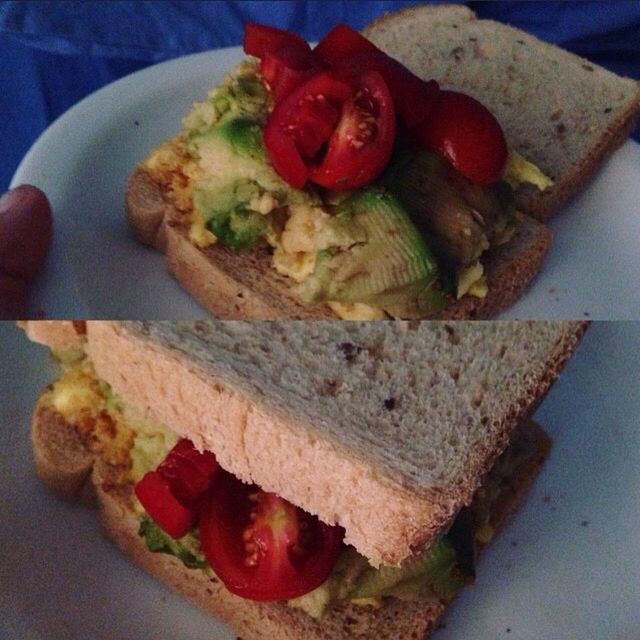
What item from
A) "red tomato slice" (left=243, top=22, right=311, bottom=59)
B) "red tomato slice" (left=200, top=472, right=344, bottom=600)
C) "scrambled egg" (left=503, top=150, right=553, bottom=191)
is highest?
"red tomato slice" (left=243, top=22, right=311, bottom=59)

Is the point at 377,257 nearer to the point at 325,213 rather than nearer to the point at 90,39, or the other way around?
the point at 325,213

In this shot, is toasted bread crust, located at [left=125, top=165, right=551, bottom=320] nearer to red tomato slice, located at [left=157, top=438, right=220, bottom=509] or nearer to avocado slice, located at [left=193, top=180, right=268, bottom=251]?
avocado slice, located at [left=193, top=180, right=268, bottom=251]

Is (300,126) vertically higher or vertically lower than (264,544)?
higher

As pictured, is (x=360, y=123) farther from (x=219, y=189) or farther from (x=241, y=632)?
(x=241, y=632)

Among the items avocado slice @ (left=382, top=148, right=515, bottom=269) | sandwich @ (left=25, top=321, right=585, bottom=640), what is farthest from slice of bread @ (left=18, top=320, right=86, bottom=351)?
avocado slice @ (left=382, top=148, right=515, bottom=269)

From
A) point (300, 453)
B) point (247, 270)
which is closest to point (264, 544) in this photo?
point (300, 453)

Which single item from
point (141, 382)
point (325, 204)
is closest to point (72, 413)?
point (141, 382)

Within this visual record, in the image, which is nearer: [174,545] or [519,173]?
[174,545]

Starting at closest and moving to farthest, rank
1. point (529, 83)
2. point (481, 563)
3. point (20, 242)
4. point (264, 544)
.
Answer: point (20, 242), point (264, 544), point (481, 563), point (529, 83)
